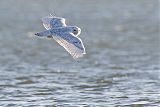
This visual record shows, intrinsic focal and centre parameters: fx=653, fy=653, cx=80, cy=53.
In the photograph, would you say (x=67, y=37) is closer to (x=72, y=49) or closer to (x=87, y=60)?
(x=72, y=49)

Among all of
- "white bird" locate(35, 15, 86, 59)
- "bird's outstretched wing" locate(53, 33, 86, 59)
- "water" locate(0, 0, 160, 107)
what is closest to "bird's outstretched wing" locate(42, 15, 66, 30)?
"white bird" locate(35, 15, 86, 59)

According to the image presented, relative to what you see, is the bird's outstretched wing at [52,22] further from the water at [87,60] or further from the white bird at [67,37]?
the water at [87,60]

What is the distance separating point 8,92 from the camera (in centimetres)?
1165

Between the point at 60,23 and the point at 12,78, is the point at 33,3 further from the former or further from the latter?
the point at 60,23

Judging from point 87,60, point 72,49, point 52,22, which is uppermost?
point 87,60

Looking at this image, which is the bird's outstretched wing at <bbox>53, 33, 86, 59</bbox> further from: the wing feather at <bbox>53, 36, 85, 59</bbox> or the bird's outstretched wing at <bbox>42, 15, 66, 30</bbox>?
the bird's outstretched wing at <bbox>42, 15, 66, 30</bbox>

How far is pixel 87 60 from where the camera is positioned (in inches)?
615

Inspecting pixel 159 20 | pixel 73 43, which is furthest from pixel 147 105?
pixel 159 20

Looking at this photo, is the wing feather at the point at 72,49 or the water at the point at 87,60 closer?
the wing feather at the point at 72,49

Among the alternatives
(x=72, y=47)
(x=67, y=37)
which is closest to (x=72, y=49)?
(x=72, y=47)

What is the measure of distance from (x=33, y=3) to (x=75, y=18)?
4115 millimetres

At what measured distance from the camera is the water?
444 inches

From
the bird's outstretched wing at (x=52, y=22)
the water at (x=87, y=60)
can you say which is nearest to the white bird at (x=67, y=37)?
the bird's outstretched wing at (x=52, y=22)

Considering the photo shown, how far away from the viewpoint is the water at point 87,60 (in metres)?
11.3
